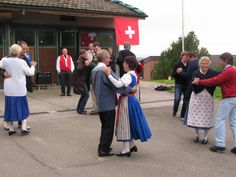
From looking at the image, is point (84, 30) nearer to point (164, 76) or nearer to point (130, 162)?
point (130, 162)

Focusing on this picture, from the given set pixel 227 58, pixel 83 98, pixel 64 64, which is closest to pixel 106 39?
pixel 64 64

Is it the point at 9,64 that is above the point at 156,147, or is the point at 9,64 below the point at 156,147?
above

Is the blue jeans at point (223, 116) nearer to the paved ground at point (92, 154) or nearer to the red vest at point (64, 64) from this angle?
the paved ground at point (92, 154)

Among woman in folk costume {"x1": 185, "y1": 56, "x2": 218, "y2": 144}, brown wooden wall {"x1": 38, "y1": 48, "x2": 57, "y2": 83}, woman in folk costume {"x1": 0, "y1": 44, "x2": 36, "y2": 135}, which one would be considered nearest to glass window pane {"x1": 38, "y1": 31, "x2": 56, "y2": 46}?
brown wooden wall {"x1": 38, "y1": 48, "x2": 57, "y2": 83}

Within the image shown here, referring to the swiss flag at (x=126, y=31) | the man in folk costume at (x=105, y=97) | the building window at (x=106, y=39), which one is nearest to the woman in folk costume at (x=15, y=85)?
the man in folk costume at (x=105, y=97)

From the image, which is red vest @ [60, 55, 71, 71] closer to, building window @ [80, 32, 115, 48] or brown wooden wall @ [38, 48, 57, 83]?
brown wooden wall @ [38, 48, 57, 83]

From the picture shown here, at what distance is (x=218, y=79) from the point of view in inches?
250

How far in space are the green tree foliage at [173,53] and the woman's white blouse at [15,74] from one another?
91.6 feet

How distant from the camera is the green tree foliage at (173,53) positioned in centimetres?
3462

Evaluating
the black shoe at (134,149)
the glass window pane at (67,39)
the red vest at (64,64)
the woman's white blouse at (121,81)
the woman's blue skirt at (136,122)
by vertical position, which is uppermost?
the glass window pane at (67,39)

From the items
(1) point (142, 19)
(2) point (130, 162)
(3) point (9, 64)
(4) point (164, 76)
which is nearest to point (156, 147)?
(2) point (130, 162)

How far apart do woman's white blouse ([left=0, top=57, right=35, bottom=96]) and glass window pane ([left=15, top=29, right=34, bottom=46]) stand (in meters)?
8.28

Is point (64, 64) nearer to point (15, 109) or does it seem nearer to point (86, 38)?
point (86, 38)

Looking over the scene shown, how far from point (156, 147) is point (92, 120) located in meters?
2.70
